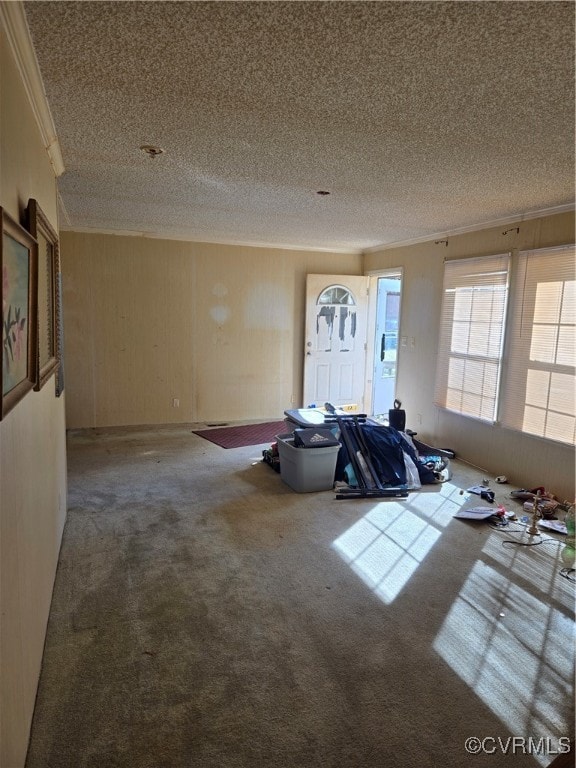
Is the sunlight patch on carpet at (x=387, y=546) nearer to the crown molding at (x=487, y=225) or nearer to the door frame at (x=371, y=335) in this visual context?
the crown molding at (x=487, y=225)

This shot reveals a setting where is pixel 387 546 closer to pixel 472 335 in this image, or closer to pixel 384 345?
pixel 472 335

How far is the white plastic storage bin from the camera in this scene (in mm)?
3998

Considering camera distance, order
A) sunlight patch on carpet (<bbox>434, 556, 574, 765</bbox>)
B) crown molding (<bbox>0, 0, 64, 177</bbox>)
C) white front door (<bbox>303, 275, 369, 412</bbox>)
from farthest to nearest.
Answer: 1. white front door (<bbox>303, 275, 369, 412</bbox>)
2. sunlight patch on carpet (<bbox>434, 556, 574, 765</bbox>)
3. crown molding (<bbox>0, 0, 64, 177</bbox>)

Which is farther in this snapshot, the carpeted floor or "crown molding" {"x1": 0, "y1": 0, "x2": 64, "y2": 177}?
the carpeted floor

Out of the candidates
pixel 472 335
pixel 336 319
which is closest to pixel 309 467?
pixel 472 335

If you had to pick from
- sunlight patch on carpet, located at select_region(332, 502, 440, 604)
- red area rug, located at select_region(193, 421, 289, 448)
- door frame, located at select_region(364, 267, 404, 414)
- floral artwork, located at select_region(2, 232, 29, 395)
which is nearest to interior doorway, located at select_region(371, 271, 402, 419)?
door frame, located at select_region(364, 267, 404, 414)

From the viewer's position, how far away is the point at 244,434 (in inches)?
233

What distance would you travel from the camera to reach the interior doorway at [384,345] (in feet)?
22.9

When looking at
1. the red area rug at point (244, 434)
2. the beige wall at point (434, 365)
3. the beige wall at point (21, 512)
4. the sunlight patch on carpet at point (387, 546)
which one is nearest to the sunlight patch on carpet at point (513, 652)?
the sunlight patch on carpet at point (387, 546)

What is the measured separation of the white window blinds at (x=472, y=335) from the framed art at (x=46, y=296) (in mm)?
3677

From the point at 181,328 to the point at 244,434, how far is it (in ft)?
5.18

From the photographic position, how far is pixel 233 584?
2.67 m

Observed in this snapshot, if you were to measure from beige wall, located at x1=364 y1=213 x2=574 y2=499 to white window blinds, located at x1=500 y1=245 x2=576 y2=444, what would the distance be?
126 mm

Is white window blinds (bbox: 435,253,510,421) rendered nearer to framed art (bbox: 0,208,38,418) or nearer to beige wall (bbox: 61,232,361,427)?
beige wall (bbox: 61,232,361,427)
